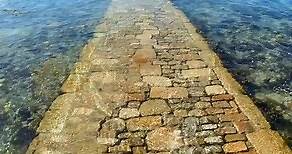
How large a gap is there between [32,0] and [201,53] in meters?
8.21

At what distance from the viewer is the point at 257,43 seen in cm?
903

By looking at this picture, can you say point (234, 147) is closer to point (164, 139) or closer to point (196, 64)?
point (164, 139)

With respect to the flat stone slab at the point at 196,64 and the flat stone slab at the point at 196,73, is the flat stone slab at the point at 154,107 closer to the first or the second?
the flat stone slab at the point at 196,73

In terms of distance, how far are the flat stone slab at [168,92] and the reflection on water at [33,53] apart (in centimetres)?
173

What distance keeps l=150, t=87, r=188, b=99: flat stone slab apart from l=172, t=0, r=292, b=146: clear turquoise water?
1.28 m

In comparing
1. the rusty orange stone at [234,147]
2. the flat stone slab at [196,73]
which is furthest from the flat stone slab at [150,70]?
the rusty orange stone at [234,147]

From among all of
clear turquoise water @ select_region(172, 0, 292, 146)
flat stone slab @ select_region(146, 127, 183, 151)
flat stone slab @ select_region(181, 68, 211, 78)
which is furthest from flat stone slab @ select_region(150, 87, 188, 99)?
clear turquoise water @ select_region(172, 0, 292, 146)

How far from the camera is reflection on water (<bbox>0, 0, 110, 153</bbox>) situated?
5664 millimetres

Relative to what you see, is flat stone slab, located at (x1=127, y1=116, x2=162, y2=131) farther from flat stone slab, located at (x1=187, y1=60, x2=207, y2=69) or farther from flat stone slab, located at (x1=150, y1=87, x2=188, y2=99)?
flat stone slab, located at (x1=187, y1=60, x2=207, y2=69)

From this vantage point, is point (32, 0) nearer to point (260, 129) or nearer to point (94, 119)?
point (94, 119)

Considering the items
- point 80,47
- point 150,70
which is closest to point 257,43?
point 150,70

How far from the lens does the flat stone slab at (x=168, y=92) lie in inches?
230

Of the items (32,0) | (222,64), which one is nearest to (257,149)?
(222,64)

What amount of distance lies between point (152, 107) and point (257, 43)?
4.57 m
